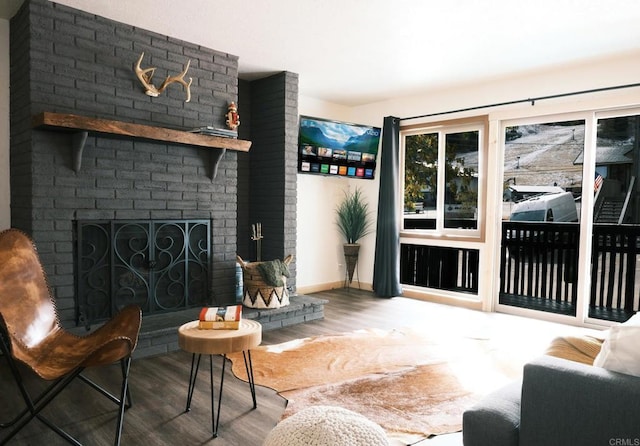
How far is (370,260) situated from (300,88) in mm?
2421

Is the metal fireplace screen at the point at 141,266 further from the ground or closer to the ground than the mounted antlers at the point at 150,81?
closer to the ground

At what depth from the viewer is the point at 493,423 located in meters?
1.44

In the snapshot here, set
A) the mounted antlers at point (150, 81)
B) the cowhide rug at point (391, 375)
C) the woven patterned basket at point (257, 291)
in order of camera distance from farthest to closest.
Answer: the woven patterned basket at point (257, 291), the mounted antlers at point (150, 81), the cowhide rug at point (391, 375)

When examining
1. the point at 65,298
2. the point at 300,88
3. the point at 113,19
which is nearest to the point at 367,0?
the point at 113,19

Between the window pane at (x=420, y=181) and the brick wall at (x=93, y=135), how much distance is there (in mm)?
2780

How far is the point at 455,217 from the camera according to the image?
550 cm

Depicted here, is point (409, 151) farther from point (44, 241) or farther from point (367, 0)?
point (44, 241)

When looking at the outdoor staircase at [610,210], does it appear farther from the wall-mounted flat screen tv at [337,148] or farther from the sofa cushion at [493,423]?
the sofa cushion at [493,423]

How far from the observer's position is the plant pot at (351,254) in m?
6.02

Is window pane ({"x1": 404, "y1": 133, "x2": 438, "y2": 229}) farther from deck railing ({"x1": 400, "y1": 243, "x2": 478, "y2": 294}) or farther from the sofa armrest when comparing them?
the sofa armrest

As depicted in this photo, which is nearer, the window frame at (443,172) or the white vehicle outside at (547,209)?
the white vehicle outside at (547,209)

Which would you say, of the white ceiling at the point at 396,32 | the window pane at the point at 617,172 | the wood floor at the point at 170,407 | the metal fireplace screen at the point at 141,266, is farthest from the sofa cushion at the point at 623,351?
the window pane at the point at 617,172

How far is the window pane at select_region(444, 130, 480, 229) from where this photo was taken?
5.33 metres

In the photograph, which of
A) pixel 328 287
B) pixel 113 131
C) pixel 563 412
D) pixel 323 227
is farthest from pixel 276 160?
pixel 563 412
